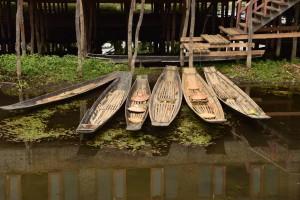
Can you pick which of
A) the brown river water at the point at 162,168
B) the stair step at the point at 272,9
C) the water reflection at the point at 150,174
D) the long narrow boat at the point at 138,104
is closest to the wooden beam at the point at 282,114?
the brown river water at the point at 162,168

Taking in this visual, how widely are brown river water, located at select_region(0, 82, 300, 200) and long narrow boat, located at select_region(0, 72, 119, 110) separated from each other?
0.99m

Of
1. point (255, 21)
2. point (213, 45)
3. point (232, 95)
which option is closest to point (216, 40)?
point (213, 45)

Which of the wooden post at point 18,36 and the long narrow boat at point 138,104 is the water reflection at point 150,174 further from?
the wooden post at point 18,36

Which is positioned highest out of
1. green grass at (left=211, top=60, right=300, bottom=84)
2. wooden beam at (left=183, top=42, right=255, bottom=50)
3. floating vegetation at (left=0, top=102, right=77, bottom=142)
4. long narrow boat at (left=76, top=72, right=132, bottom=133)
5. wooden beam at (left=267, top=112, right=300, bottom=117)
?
wooden beam at (left=183, top=42, right=255, bottom=50)

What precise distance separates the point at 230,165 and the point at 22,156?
4.43 m

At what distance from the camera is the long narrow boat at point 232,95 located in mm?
11891

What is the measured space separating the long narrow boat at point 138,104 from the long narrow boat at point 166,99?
0.20 m

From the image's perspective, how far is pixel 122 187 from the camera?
9211 mm

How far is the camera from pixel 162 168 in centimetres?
1002

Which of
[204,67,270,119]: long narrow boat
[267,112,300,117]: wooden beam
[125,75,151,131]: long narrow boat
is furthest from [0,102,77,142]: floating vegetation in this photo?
[267,112,300,117]: wooden beam

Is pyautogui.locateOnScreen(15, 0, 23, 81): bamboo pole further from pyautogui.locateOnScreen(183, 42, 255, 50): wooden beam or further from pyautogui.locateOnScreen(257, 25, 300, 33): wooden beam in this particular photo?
pyautogui.locateOnScreen(257, 25, 300, 33): wooden beam

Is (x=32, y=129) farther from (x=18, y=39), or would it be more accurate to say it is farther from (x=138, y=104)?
(x=18, y=39)

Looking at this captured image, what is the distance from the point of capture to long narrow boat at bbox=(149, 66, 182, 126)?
1157 cm

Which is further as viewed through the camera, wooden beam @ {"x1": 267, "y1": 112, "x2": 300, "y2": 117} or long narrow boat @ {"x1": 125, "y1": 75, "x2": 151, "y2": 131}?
wooden beam @ {"x1": 267, "y1": 112, "x2": 300, "y2": 117}
